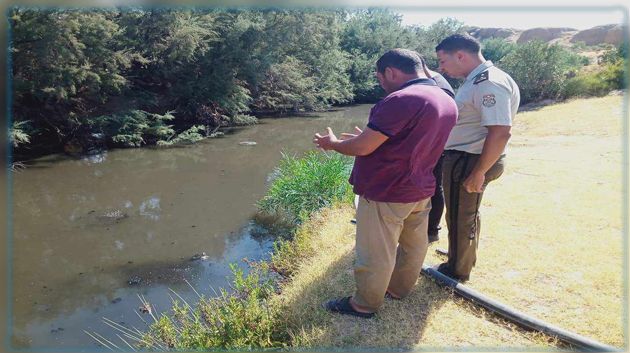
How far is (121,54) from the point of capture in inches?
507

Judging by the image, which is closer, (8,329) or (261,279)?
(8,329)

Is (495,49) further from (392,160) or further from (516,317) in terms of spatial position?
(392,160)

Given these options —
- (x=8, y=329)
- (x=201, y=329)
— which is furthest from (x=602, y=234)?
(x=8, y=329)

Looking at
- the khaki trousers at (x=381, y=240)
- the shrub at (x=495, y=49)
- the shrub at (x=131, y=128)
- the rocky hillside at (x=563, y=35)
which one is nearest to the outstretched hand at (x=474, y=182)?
the khaki trousers at (x=381, y=240)

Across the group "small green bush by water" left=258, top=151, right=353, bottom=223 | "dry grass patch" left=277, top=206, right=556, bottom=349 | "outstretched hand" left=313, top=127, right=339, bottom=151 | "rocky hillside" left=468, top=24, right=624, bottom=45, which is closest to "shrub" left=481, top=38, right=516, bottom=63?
"rocky hillside" left=468, top=24, right=624, bottom=45

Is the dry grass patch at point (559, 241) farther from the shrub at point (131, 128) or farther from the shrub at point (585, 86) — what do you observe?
the shrub at point (585, 86)

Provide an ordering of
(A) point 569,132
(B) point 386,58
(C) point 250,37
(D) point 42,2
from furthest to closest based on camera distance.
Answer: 1. (C) point 250,37
2. (A) point 569,132
3. (D) point 42,2
4. (B) point 386,58

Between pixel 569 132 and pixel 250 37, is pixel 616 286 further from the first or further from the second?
pixel 250 37

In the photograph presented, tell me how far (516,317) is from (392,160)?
1.33 meters

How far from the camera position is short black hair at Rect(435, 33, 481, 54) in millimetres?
3221

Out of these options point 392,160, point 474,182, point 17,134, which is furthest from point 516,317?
point 17,134

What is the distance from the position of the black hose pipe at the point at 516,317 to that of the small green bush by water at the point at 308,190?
2.80 m

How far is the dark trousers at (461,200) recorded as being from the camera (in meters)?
3.24

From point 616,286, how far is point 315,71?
2049 cm
